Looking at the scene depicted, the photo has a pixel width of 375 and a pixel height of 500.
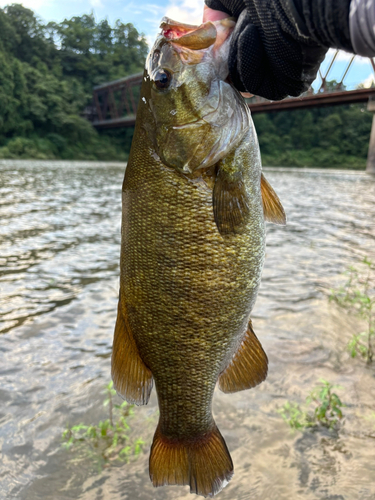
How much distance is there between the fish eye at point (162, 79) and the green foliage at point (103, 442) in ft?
8.08

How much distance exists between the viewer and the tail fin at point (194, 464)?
1.88 meters

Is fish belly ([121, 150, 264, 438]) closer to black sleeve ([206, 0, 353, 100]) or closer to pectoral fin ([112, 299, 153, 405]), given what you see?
pectoral fin ([112, 299, 153, 405])

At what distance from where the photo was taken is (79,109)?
67.4 metres

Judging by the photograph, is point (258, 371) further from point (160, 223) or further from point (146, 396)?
point (160, 223)

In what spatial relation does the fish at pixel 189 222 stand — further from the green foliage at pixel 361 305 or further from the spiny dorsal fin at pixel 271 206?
the green foliage at pixel 361 305

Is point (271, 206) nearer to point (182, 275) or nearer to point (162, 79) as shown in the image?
point (182, 275)

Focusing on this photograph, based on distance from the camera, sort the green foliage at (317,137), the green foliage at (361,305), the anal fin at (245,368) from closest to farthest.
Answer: the anal fin at (245,368)
the green foliage at (361,305)
the green foliage at (317,137)

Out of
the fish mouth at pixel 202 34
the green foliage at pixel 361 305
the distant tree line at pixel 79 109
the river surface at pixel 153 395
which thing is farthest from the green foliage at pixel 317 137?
the fish mouth at pixel 202 34

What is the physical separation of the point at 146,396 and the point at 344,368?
3.02m

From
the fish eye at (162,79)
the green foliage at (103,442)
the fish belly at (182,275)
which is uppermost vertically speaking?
the fish eye at (162,79)

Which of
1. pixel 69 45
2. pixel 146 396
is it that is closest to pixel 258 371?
pixel 146 396

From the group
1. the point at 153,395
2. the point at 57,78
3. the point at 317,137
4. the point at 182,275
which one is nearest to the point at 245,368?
the point at 182,275

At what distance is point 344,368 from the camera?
4.22 m

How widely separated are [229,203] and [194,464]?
123cm
